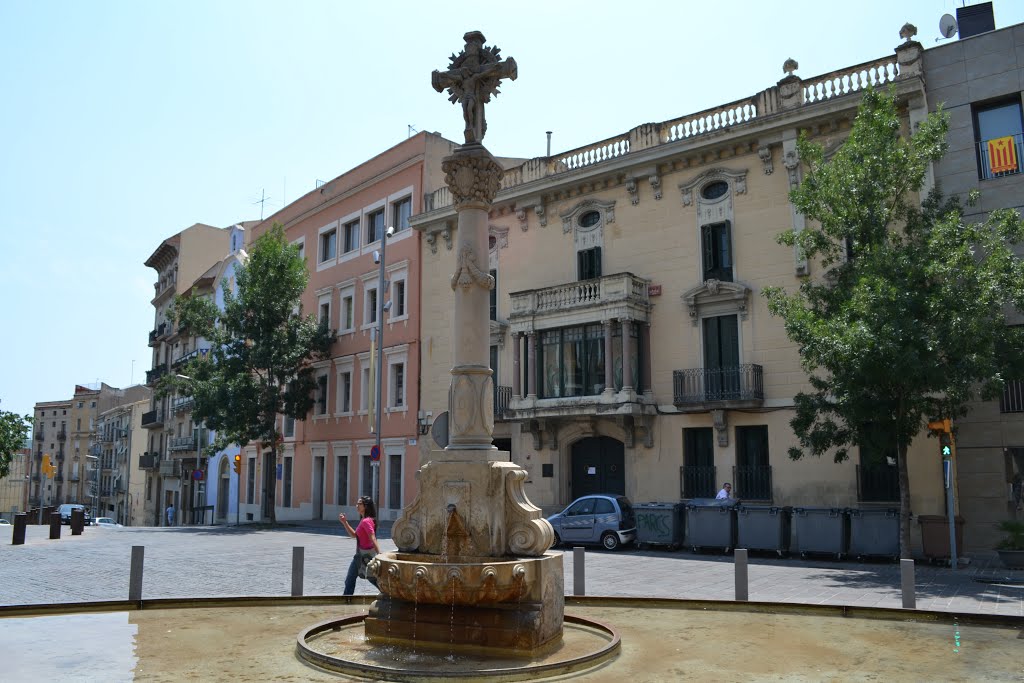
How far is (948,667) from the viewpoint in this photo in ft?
23.7

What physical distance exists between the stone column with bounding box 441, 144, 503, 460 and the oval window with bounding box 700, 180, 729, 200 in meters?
17.2

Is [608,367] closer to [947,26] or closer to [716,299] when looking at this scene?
[716,299]

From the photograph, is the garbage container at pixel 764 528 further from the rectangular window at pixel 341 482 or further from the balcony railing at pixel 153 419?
the balcony railing at pixel 153 419

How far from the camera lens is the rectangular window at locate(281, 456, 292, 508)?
4041 centimetres

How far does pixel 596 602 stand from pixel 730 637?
8.44ft

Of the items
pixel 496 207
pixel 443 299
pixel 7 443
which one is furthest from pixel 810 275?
pixel 7 443

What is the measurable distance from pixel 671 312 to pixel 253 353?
56.9ft

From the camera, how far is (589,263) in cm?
2822

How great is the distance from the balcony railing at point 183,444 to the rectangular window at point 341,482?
18.9 metres

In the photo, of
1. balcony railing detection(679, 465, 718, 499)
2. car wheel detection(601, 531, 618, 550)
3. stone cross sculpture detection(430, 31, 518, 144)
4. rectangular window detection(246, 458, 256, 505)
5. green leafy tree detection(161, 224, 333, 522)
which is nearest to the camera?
stone cross sculpture detection(430, 31, 518, 144)

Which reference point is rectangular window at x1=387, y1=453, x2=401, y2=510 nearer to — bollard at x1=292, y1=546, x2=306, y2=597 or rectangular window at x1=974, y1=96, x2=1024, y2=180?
bollard at x1=292, y1=546, x2=306, y2=597

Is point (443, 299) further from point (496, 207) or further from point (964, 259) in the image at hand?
point (964, 259)

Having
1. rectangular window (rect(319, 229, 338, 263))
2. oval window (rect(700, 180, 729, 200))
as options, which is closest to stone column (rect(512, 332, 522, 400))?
oval window (rect(700, 180, 729, 200))

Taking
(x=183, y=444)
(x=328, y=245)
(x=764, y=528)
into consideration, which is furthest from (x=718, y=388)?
(x=183, y=444)
